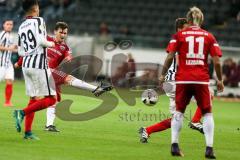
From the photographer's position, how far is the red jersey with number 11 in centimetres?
1104

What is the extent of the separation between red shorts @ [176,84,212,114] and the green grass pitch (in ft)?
2.55

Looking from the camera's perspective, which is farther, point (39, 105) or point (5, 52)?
point (5, 52)

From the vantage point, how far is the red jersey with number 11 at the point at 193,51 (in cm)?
1104

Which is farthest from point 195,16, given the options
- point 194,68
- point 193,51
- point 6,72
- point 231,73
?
point 231,73

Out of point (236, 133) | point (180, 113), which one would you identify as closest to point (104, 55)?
point (236, 133)

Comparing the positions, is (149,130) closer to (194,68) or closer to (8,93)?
(194,68)

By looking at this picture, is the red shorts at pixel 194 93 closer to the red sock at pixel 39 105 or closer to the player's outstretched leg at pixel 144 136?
the player's outstretched leg at pixel 144 136

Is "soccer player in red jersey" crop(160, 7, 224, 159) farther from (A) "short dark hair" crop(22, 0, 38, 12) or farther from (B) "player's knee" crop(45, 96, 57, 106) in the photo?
(A) "short dark hair" crop(22, 0, 38, 12)

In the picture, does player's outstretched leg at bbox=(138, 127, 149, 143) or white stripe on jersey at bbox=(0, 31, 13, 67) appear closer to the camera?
player's outstretched leg at bbox=(138, 127, 149, 143)

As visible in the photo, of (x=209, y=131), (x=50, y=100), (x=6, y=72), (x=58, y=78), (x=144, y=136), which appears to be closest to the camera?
(x=209, y=131)

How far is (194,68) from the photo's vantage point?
11.0m

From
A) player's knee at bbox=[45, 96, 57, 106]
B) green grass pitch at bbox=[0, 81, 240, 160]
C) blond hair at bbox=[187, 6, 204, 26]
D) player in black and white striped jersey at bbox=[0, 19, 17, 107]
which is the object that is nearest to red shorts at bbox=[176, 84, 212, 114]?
green grass pitch at bbox=[0, 81, 240, 160]

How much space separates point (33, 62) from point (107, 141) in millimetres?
1904

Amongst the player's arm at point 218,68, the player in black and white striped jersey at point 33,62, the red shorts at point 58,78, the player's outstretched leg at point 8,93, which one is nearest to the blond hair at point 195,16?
the player's arm at point 218,68
